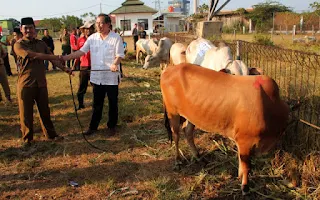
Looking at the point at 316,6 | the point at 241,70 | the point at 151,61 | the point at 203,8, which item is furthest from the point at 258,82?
the point at 203,8

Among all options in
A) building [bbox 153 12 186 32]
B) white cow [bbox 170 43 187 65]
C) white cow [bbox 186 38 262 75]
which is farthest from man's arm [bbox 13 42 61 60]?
building [bbox 153 12 186 32]

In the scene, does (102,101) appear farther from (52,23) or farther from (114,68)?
(52,23)

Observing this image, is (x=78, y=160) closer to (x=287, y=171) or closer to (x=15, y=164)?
(x=15, y=164)

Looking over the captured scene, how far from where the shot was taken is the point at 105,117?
6375 millimetres

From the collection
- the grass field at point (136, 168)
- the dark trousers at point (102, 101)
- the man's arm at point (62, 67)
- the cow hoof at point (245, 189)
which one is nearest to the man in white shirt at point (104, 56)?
the dark trousers at point (102, 101)

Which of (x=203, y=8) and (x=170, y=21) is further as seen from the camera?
(x=170, y=21)

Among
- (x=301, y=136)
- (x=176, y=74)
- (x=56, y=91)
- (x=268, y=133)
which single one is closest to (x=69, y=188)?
(x=176, y=74)

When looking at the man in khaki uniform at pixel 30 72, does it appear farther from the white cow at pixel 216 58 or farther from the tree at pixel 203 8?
the tree at pixel 203 8

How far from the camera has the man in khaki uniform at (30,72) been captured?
469 centimetres

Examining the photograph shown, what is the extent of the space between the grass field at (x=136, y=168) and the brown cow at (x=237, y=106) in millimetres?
520

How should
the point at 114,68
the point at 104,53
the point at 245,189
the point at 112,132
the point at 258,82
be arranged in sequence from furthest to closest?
the point at 112,132, the point at 104,53, the point at 114,68, the point at 245,189, the point at 258,82

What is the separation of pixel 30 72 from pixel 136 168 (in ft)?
7.50

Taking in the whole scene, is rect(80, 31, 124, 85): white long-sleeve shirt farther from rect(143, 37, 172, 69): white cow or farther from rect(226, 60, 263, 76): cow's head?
rect(143, 37, 172, 69): white cow

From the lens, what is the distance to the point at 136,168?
169 inches
